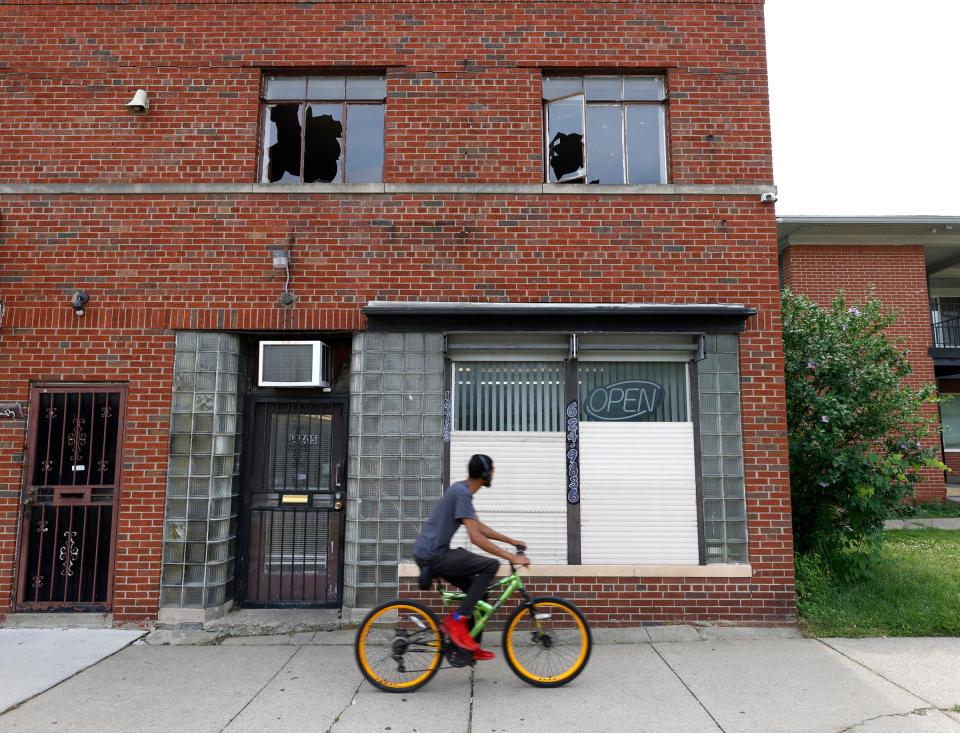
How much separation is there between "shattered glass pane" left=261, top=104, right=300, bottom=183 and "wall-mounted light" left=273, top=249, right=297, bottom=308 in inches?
40.8

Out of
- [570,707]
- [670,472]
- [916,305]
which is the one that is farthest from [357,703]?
[916,305]

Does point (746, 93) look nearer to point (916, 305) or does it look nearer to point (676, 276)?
point (676, 276)

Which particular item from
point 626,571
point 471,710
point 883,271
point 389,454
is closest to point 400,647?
point 471,710

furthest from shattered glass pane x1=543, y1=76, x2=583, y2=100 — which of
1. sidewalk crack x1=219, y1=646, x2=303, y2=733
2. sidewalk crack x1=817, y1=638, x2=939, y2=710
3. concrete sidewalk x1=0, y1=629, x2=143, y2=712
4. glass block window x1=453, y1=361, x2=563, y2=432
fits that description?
concrete sidewalk x1=0, y1=629, x2=143, y2=712

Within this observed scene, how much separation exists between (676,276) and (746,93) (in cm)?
→ 226

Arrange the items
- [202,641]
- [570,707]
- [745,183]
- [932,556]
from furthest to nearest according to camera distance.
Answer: [932,556]
[745,183]
[202,641]
[570,707]

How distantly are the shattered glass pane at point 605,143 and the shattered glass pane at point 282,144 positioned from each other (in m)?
3.32

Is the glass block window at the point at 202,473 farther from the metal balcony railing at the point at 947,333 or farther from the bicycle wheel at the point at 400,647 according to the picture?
the metal balcony railing at the point at 947,333

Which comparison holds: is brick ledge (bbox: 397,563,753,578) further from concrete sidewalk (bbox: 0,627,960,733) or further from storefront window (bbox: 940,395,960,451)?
storefront window (bbox: 940,395,960,451)

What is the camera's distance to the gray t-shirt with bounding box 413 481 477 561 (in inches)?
183

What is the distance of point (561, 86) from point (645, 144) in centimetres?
117

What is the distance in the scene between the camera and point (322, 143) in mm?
7164

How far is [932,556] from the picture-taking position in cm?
844

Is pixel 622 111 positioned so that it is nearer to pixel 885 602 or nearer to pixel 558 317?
pixel 558 317
